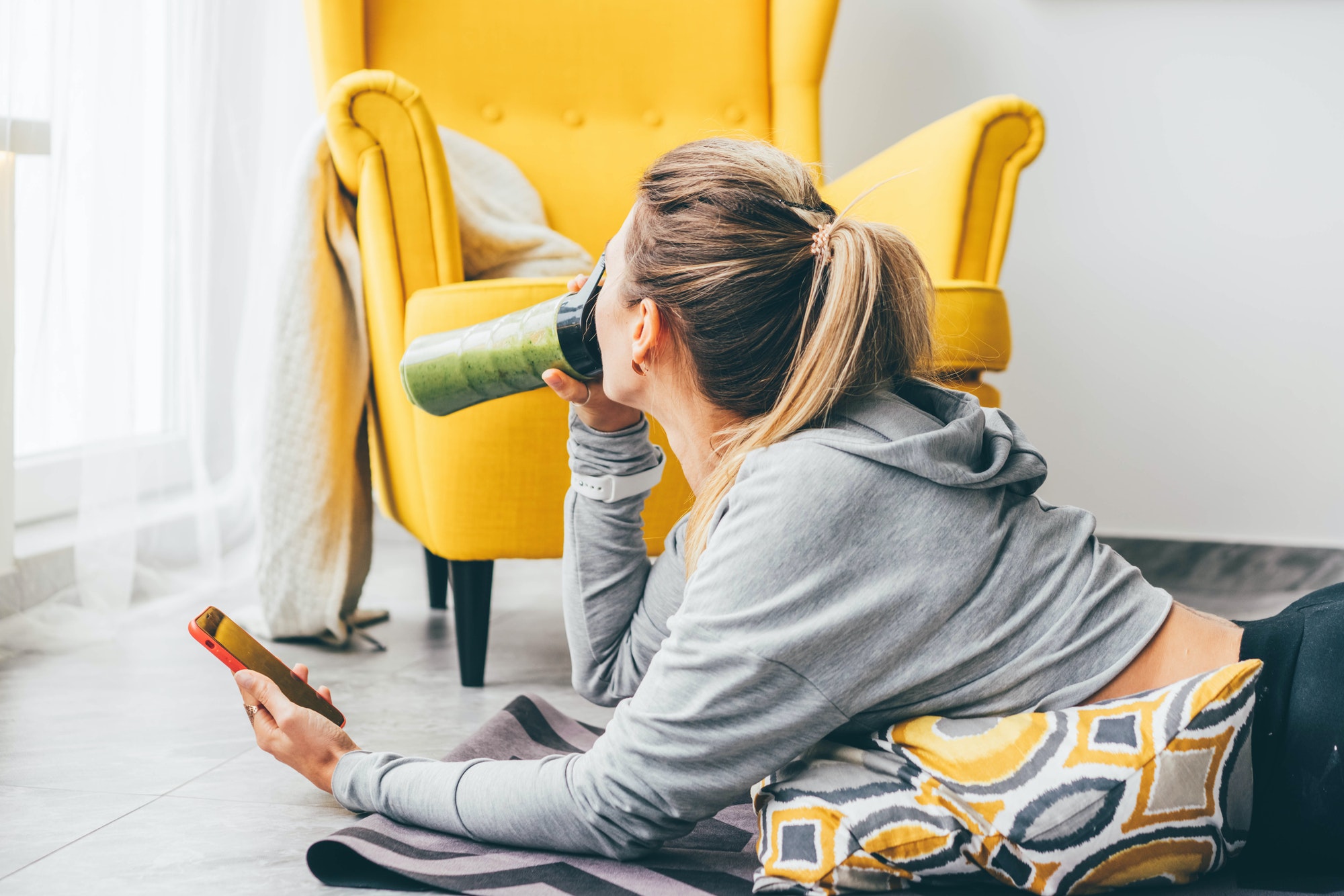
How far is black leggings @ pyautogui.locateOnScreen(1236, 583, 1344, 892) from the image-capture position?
2.52 feet

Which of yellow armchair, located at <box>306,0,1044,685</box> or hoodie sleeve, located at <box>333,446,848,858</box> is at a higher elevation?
yellow armchair, located at <box>306,0,1044,685</box>

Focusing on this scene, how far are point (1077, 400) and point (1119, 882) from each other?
1.57 m

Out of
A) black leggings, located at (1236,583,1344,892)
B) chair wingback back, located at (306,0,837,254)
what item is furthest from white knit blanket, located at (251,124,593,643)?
black leggings, located at (1236,583,1344,892)

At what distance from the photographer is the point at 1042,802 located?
29.0 inches

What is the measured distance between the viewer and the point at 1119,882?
0.77m

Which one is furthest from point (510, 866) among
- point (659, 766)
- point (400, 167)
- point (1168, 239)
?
point (1168, 239)

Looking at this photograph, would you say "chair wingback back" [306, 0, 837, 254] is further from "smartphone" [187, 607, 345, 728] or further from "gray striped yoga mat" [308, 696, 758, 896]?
"gray striped yoga mat" [308, 696, 758, 896]

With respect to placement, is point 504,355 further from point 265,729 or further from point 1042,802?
point 1042,802

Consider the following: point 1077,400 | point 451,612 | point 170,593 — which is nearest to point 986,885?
point 451,612

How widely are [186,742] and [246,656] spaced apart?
0.26 meters

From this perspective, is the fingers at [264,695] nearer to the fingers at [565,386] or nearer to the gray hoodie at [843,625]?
the gray hoodie at [843,625]

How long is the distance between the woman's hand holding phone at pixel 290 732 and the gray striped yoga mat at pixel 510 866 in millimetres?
78

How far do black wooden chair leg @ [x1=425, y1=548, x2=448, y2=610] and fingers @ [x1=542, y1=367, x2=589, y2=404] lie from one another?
35.5 inches

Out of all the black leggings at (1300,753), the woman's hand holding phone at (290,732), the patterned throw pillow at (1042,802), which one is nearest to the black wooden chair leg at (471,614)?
the woman's hand holding phone at (290,732)
